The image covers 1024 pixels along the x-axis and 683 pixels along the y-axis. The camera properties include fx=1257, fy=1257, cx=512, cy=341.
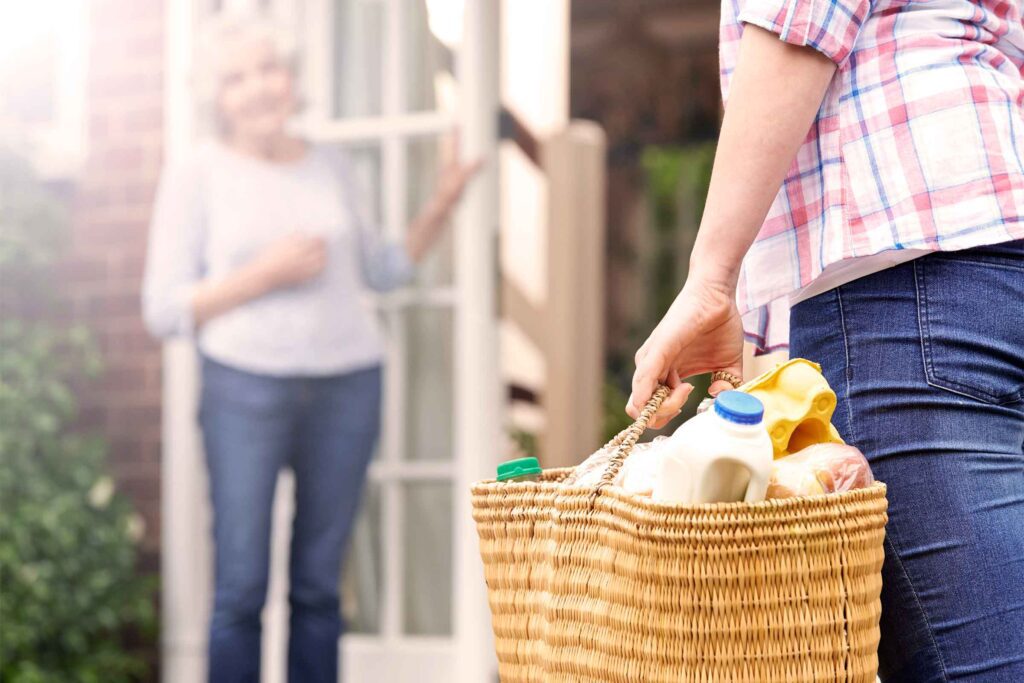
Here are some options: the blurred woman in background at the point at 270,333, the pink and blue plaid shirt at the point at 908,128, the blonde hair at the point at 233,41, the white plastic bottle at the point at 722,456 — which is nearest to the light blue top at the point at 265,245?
the blurred woman in background at the point at 270,333

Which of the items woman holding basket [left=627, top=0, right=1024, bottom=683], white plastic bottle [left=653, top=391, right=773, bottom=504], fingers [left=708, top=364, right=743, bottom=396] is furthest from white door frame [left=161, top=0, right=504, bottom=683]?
white plastic bottle [left=653, top=391, right=773, bottom=504]

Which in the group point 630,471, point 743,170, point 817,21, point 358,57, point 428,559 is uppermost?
point 358,57

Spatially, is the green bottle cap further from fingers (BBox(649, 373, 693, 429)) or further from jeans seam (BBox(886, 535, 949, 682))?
jeans seam (BBox(886, 535, 949, 682))

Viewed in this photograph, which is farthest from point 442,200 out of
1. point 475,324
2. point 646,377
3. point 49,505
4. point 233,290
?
point 646,377

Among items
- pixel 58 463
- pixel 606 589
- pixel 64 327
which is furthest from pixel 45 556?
pixel 606 589

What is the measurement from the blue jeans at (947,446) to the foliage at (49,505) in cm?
268

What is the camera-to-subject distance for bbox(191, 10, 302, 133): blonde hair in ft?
9.94

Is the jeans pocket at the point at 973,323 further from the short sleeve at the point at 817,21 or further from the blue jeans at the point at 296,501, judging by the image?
the blue jeans at the point at 296,501

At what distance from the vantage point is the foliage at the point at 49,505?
3139mm

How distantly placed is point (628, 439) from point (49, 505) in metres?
2.67

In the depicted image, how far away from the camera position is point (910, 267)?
91 cm

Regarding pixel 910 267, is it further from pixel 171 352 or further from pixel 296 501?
pixel 171 352

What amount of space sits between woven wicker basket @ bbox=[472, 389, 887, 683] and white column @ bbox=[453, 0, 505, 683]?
2.24m

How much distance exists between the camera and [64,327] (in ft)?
11.5
